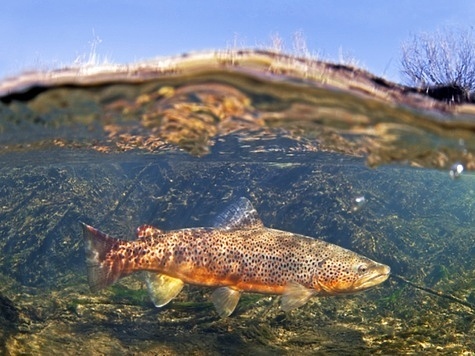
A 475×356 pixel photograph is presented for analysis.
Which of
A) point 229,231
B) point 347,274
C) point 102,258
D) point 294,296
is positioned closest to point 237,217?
point 229,231

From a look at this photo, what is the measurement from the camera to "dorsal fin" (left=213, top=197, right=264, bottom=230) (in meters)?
9.64

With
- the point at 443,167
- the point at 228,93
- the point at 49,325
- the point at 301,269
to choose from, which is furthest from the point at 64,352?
the point at 443,167

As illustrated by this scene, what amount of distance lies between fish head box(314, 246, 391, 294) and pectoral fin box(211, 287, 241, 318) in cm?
164

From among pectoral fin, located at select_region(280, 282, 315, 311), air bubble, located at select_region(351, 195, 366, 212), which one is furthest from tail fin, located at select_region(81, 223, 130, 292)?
air bubble, located at select_region(351, 195, 366, 212)

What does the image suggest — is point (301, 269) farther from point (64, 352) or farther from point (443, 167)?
point (443, 167)

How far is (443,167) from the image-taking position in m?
13.1

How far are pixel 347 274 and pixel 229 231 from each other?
2.63 metres

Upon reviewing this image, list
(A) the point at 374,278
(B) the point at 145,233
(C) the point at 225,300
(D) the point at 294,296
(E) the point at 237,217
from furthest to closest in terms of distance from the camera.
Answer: (E) the point at 237,217 < (B) the point at 145,233 < (C) the point at 225,300 < (A) the point at 374,278 < (D) the point at 294,296

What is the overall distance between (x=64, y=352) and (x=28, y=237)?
32.3ft

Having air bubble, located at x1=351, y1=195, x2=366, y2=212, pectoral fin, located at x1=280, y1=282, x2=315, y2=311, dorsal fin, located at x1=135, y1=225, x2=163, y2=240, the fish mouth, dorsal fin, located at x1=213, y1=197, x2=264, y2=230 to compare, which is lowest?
air bubble, located at x1=351, y1=195, x2=366, y2=212

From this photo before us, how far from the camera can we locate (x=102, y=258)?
877cm

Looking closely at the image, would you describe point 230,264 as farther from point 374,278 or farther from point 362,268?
point 374,278

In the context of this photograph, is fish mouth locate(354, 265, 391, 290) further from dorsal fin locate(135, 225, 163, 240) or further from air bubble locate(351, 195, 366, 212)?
air bubble locate(351, 195, 366, 212)

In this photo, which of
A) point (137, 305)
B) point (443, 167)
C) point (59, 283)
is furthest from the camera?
point (59, 283)
